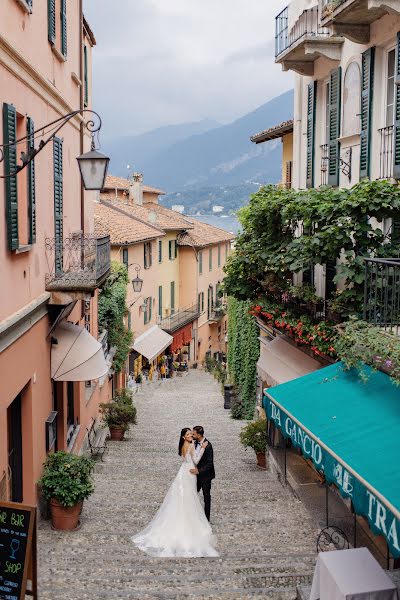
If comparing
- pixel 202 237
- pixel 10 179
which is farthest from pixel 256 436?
pixel 202 237

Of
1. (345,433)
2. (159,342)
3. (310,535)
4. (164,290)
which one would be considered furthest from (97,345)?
(164,290)

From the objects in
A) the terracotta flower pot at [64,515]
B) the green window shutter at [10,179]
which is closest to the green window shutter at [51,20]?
the green window shutter at [10,179]

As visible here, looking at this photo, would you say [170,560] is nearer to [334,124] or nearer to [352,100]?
[352,100]

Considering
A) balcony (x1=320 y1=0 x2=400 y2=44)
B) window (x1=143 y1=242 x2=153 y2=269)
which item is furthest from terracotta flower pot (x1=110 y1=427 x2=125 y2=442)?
window (x1=143 y1=242 x2=153 y2=269)

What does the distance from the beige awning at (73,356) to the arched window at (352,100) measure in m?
6.27

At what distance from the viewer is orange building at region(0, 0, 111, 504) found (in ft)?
28.5

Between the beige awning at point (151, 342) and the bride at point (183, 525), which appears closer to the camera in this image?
the bride at point (183, 525)

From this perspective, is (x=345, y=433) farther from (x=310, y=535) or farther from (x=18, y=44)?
(x=18, y=44)

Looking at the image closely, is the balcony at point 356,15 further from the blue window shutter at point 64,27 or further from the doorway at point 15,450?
the doorway at point 15,450

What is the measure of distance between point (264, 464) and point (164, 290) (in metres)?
32.0

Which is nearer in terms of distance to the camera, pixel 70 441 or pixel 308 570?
pixel 308 570

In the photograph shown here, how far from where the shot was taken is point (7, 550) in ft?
21.1

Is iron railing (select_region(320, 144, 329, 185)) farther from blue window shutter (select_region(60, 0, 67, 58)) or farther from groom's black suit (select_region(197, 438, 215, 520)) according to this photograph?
groom's black suit (select_region(197, 438, 215, 520))

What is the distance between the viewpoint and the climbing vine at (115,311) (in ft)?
73.6
